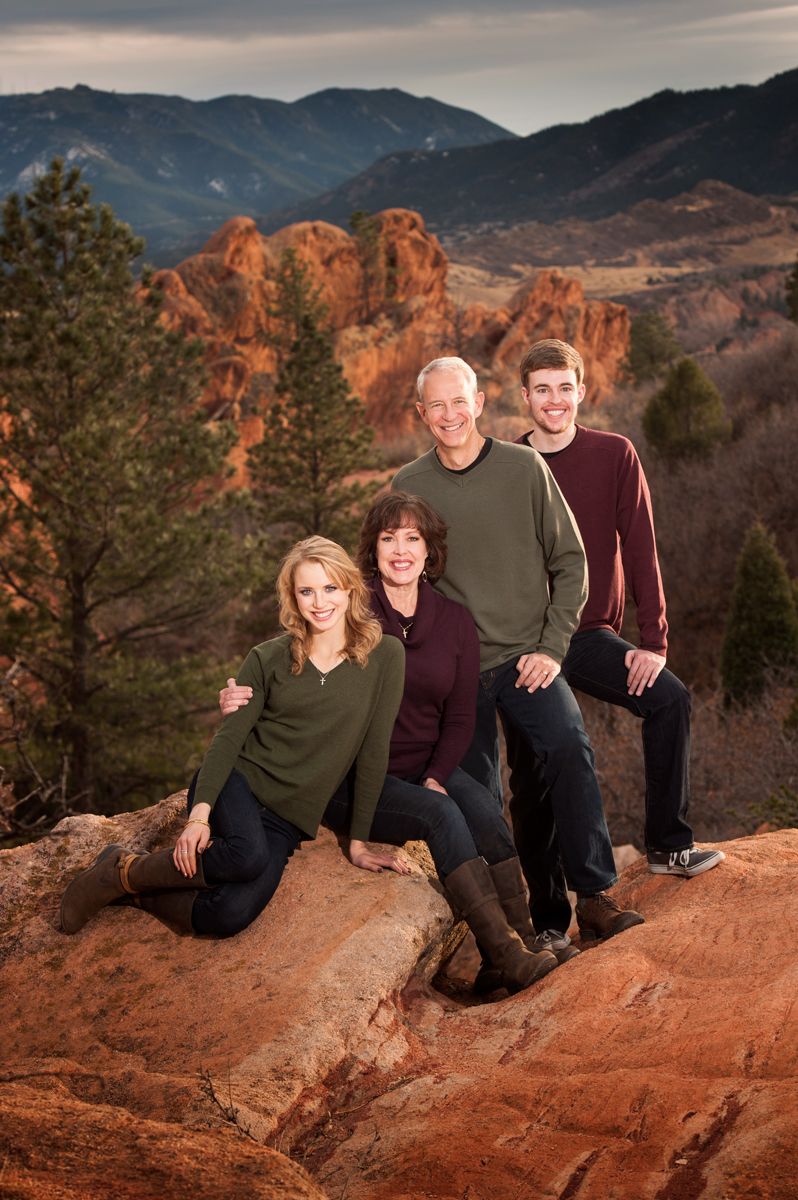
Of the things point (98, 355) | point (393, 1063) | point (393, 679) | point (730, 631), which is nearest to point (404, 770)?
point (393, 679)

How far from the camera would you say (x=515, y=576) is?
15.0 ft

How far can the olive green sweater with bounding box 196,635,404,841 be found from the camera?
13.8ft

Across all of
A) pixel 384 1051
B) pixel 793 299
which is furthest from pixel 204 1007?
pixel 793 299

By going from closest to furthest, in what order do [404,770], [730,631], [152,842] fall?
[404,770] → [152,842] → [730,631]

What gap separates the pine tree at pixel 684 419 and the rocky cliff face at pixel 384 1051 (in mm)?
28102

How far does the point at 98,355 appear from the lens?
1327 centimetres

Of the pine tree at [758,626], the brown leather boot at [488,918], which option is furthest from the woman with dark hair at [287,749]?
the pine tree at [758,626]

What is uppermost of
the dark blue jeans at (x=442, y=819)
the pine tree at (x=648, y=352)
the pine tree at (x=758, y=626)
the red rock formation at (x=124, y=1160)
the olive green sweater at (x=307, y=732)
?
the pine tree at (x=648, y=352)

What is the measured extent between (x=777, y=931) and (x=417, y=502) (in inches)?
85.1

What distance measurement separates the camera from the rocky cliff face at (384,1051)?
2.70 metres

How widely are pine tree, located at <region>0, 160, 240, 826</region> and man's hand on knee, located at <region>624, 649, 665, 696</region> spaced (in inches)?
364

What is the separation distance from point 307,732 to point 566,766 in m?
→ 1.06

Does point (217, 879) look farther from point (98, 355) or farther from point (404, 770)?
point (98, 355)

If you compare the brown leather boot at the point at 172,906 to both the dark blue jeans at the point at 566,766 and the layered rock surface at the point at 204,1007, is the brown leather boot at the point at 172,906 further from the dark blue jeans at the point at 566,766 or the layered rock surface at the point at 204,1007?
the dark blue jeans at the point at 566,766
